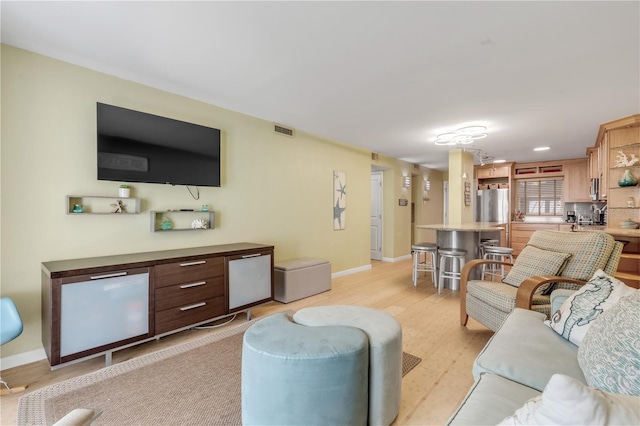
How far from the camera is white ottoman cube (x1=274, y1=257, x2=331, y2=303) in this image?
3824mm

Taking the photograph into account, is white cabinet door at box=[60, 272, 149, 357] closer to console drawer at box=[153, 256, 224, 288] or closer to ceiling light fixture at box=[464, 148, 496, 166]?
console drawer at box=[153, 256, 224, 288]

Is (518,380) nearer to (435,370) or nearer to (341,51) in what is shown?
(435,370)

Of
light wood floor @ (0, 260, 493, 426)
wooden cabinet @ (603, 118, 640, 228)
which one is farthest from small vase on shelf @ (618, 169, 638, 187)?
light wood floor @ (0, 260, 493, 426)

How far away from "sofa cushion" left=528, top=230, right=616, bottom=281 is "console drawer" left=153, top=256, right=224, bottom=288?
3.12 meters

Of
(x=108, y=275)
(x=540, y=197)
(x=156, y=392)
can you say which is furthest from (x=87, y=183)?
(x=540, y=197)

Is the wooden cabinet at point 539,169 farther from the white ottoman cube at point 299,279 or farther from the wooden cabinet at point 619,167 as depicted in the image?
the white ottoman cube at point 299,279

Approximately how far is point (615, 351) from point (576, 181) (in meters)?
7.72

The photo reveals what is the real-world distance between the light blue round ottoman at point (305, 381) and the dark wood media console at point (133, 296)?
135 centimetres

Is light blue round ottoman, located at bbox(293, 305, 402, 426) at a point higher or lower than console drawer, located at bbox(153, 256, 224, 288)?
lower

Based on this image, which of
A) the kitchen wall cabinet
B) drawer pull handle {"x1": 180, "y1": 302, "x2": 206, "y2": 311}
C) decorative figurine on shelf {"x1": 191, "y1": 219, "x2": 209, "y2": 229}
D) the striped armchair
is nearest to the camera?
the striped armchair

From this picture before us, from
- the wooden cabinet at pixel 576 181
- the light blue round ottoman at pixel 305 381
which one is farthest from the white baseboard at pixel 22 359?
the wooden cabinet at pixel 576 181

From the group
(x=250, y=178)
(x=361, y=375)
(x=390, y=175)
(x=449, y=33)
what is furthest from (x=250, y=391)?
(x=390, y=175)

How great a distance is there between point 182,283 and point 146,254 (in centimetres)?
48

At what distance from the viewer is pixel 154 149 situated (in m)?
2.89
